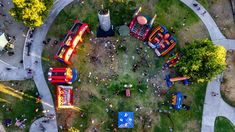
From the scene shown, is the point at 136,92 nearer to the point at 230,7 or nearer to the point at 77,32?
the point at 77,32

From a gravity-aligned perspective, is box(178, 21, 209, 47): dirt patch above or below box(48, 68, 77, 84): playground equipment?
above

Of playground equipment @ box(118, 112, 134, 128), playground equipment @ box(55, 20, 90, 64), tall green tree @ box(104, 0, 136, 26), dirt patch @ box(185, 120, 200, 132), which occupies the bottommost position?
dirt patch @ box(185, 120, 200, 132)

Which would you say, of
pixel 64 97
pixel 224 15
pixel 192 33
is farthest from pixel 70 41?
pixel 224 15

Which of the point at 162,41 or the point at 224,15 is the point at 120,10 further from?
the point at 224,15

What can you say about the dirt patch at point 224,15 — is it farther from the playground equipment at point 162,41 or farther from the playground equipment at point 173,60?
the playground equipment at point 173,60

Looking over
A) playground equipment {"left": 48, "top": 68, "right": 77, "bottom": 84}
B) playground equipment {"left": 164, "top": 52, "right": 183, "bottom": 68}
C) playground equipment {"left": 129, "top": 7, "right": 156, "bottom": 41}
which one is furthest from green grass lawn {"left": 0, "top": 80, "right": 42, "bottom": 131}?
playground equipment {"left": 164, "top": 52, "right": 183, "bottom": 68}

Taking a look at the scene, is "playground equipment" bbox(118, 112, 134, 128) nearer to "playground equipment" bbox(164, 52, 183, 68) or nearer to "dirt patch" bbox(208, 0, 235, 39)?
"playground equipment" bbox(164, 52, 183, 68)

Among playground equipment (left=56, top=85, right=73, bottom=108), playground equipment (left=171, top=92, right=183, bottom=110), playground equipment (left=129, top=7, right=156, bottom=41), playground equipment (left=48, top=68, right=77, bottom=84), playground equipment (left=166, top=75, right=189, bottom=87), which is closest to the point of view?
playground equipment (left=48, top=68, right=77, bottom=84)
